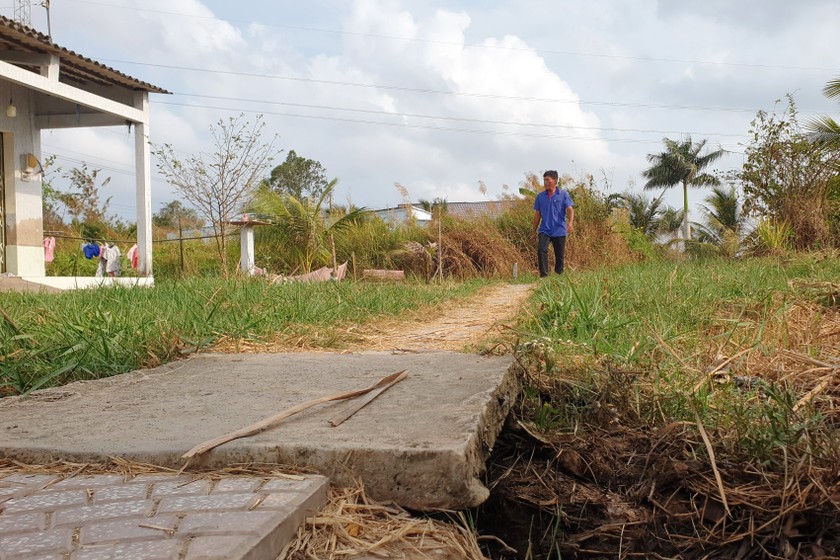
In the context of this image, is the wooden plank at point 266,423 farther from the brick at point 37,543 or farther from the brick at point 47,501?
the brick at point 37,543

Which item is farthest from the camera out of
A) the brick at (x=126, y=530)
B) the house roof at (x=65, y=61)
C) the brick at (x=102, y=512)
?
the house roof at (x=65, y=61)

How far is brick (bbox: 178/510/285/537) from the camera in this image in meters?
1.22

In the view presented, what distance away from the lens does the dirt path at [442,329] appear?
12.3 feet

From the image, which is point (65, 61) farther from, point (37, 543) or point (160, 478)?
point (37, 543)

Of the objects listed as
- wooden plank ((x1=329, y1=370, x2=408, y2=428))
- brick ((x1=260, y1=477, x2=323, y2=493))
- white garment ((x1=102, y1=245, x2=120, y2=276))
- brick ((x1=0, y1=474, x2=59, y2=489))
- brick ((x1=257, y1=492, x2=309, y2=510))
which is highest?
white garment ((x1=102, y1=245, x2=120, y2=276))

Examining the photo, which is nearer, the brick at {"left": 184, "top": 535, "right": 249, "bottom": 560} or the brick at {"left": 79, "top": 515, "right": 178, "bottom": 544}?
the brick at {"left": 184, "top": 535, "right": 249, "bottom": 560}

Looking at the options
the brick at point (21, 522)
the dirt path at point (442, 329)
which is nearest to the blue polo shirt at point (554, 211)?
the dirt path at point (442, 329)

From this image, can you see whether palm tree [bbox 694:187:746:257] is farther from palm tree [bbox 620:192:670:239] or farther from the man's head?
the man's head

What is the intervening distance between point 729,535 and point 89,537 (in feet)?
4.74

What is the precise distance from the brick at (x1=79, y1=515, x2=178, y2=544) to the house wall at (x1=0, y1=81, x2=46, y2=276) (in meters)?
10.6

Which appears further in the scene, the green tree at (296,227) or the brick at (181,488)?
the green tree at (296,227)

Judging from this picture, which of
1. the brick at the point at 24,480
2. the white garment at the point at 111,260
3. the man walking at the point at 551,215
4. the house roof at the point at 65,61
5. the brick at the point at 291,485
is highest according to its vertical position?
the house roof at the point at 65,61

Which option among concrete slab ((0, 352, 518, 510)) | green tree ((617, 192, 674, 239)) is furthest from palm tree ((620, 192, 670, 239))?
concrete slab ((0, 352, 518, 510))

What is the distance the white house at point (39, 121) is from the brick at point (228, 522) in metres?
8.79
